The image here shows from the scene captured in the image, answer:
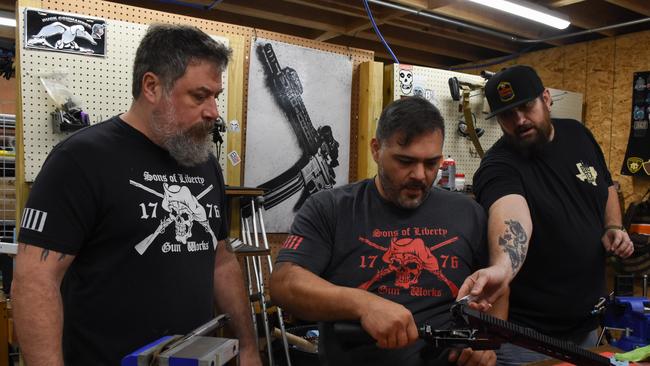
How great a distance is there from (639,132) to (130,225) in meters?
5.19

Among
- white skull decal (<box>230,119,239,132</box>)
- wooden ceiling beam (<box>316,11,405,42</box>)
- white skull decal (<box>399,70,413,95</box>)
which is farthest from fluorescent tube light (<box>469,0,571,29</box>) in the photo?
white skull decal (<box>230,119,239,132</box>)

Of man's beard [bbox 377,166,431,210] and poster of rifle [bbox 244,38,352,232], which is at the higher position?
poster of rifle [bbox 244,38,352,232]

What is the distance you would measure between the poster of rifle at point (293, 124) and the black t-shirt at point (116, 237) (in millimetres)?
1703

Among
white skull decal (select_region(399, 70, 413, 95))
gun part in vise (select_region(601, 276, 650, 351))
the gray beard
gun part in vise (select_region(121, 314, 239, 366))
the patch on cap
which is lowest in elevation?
gun part in vise (select_region(601, 276, 650, 351))

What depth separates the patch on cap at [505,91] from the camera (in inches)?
77.5

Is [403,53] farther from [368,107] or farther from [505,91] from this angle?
[505,91]

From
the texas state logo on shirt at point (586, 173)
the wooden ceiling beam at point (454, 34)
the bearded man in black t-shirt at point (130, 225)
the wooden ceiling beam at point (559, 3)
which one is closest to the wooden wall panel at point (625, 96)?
the wooden ceiling beam at point (559, 3)

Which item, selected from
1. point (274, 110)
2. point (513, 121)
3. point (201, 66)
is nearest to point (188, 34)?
point (201, 66)

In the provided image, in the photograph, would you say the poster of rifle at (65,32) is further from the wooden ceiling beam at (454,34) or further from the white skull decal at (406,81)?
the wooden ceiling beam at (454,34)

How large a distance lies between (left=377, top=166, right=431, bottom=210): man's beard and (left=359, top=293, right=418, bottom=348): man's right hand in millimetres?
383

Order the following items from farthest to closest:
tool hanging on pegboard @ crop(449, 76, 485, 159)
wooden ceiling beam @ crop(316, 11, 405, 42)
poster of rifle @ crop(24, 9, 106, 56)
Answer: wooden ceiling beam @ crop(316, 11, 405, 42) → tool hanging on pegboard @ crop(449, 76, 485, 159) → poster of rifle @ crop(24, 9, 106, 56)

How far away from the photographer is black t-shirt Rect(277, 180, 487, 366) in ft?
4.89

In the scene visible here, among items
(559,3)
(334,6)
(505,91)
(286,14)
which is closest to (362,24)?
(334,6)

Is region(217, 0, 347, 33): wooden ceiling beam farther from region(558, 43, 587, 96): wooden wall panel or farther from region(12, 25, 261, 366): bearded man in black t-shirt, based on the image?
region(12, 25, 261, 366): bearded man in black t-shirt
